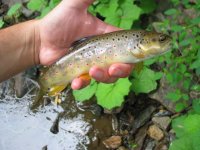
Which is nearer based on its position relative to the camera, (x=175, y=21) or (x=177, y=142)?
(x=177, y=142)

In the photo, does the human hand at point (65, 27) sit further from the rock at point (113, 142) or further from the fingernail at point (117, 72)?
the rock at point (113, 142)

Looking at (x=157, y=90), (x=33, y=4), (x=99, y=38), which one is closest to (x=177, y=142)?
(x=99, y=38)

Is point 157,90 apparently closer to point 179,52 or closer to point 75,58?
point 179,52

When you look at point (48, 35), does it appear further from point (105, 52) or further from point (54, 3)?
point (54, 3)

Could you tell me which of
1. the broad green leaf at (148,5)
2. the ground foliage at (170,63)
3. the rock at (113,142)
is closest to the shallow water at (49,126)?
the rock at (113,142)

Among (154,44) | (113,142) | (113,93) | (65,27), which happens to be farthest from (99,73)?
(113,142)

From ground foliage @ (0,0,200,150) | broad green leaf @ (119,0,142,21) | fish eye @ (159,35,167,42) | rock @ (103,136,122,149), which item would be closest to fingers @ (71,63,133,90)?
fish eye @ (159,35,167,42)
